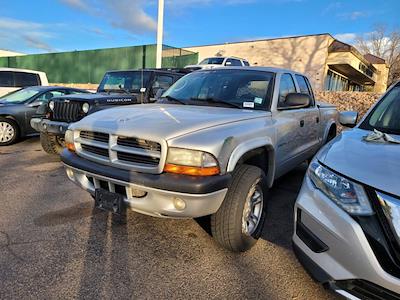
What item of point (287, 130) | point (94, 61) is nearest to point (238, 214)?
point (287, 130)

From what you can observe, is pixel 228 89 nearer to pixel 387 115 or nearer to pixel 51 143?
pixel 387 115

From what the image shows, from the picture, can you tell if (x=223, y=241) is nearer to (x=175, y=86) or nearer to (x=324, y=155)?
(x=324, y=155)

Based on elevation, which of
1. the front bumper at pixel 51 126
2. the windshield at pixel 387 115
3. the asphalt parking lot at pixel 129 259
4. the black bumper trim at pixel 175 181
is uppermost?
the windshield at pixel 387 115

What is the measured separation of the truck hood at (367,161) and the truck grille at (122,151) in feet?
4.15

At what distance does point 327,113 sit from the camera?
552 centimetres

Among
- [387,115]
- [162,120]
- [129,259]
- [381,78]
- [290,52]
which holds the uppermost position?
[290,52]

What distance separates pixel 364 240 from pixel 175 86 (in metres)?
3.19

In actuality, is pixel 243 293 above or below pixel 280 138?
below

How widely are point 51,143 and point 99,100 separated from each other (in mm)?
1376

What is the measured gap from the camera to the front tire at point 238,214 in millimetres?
2699

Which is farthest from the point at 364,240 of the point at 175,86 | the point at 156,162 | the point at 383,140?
the point at 175,86

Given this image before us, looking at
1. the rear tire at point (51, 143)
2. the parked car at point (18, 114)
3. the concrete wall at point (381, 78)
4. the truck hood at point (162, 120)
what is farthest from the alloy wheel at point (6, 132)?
the concrete wall at point (381, 78)

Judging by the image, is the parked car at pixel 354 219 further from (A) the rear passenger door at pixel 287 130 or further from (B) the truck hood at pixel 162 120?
(A) the rear passenger door at pixel 287 130

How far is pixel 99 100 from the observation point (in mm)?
5789
